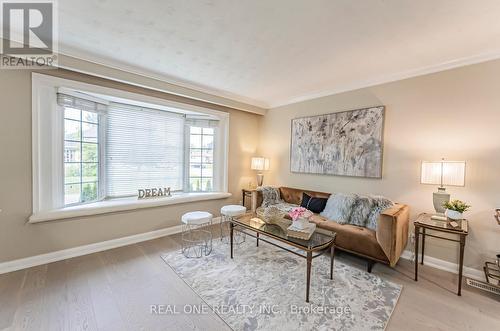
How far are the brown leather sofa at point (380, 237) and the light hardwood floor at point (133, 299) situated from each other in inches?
9.3

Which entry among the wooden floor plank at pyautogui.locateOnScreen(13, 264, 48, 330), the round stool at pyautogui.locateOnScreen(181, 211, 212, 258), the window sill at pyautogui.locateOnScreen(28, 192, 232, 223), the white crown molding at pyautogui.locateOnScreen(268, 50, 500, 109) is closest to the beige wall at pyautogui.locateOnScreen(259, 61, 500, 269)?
the white crown molding at pyautogui.locateOnScreen(268, 50, 500, 109)

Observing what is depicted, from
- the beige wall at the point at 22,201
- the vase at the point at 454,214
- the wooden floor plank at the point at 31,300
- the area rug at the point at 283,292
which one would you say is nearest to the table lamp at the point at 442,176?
the vase at the point at 454,214

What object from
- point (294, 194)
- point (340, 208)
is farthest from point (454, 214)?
point (294, 194)

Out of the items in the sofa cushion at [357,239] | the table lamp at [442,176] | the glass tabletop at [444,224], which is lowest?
the sofa cushion at [357,239]

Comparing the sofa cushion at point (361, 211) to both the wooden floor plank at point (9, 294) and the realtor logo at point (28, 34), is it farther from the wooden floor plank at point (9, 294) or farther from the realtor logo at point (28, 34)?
the realtor logo at point (28, 34)

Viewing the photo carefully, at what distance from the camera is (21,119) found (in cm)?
237

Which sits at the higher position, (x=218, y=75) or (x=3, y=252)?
(x=218, y=75)

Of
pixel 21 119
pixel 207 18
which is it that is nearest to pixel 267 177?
pixel 207 18

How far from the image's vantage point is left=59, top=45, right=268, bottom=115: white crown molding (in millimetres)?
2478

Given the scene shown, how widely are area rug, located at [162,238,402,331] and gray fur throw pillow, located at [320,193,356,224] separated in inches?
21.1

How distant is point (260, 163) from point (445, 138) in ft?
9.51

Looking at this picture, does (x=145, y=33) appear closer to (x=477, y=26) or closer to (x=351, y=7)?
(x=351, y=7)

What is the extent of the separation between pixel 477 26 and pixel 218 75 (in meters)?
2.81

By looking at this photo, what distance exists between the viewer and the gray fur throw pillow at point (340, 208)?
2891mm
